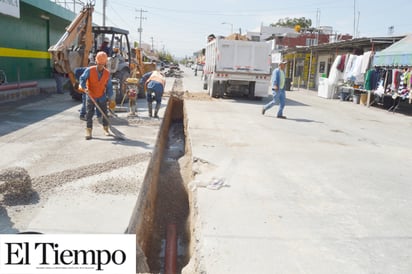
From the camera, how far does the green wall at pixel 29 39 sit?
17.0 meters

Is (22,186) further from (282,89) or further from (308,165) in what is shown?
(282,89)

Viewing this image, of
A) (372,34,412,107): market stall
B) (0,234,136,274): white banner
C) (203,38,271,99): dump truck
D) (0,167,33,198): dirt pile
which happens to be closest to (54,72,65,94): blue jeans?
(203,38,271,99): dump truck

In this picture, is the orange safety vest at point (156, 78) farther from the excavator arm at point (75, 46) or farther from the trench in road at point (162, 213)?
the excavator arm at point (75, 46)

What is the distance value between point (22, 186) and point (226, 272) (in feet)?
9.29

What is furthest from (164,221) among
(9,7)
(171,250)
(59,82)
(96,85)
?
(59,82)

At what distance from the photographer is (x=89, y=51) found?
13.1 meters

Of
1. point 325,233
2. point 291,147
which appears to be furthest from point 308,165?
point 325,233

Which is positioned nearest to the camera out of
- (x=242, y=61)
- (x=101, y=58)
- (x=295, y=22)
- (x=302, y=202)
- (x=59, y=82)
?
(x=302, y=202)

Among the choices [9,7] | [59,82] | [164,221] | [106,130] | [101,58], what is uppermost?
[9,7]

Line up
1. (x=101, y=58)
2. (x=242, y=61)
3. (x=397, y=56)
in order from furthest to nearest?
(x=242, y=61), (x=397, y=56), (x=101, y=58)

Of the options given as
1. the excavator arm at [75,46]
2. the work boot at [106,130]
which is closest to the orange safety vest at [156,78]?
the excavator arm at [75,46]

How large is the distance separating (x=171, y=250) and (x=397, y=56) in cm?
1449

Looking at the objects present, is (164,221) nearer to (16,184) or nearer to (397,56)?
(16,184)

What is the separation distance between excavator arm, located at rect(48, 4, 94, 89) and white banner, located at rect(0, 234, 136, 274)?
9.48 metres
